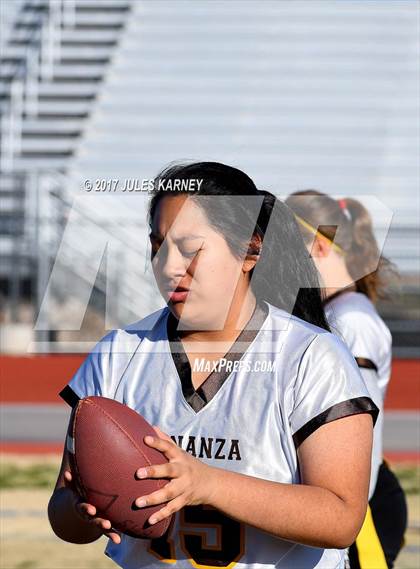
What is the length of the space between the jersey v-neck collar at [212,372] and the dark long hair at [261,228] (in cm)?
6

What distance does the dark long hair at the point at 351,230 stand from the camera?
10.7ft

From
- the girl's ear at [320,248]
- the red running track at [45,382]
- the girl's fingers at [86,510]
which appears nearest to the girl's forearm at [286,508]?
the girl's fingers at [86,510]

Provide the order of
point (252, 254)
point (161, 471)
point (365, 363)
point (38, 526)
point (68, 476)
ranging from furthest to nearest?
point (38, 526)
point (365, 363)
point (252, 254)
point (68, 476)
point (161, 471)

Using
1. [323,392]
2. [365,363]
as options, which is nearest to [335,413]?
[323,392]

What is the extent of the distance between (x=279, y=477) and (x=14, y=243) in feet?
29.4

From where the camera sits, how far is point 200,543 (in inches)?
81.0

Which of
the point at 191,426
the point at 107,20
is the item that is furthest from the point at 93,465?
the point at 107,20

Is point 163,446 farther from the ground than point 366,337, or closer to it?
farther from the ground

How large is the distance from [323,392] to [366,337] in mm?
1575

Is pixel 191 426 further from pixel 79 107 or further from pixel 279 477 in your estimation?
pixel 79 107

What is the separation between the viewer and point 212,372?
2.09m

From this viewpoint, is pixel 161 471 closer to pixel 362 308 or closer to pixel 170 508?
pixel 170 508

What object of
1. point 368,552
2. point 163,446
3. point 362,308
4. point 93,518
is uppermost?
point 163,446

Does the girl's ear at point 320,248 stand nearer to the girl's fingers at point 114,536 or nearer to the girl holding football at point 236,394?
the girl holding football at point 236,394
